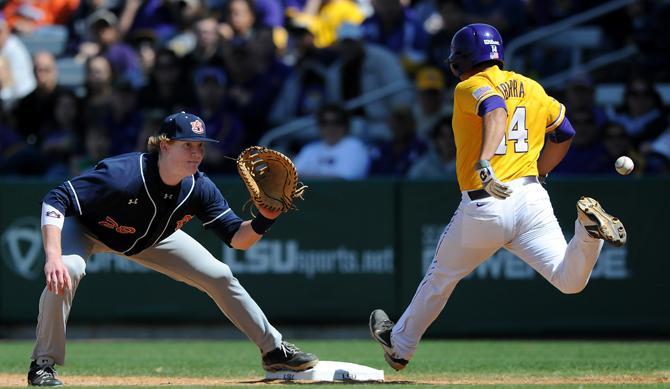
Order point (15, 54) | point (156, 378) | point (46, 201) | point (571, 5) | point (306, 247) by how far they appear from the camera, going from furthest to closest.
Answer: point (15, 54) → point (571, 5) → point (306, 247) → point (156, 378) → point (46, 201)

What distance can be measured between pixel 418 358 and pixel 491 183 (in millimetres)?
3267

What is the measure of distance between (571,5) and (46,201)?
9.08 meters

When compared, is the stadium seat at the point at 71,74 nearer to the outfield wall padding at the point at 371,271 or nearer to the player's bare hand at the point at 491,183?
the outfield wall padding at the point at 371,271

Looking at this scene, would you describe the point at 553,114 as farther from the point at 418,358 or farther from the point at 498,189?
the point at 418,358

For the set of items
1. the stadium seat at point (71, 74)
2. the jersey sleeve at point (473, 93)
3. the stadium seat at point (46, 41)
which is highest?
the stadium seat at point (46, 41)

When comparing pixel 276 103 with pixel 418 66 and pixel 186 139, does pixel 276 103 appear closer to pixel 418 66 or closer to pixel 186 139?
pixel 418 66

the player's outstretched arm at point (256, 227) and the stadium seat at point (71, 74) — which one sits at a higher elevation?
the stadium seat at point (71, 74)

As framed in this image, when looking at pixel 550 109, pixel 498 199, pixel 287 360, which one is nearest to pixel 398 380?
pixel 287 360

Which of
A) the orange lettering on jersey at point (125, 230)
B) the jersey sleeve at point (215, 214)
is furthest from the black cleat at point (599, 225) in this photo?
the orange lettering on jersey at point (125, 230)

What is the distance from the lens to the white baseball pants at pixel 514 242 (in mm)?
6871

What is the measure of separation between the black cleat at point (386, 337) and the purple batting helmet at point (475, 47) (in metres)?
1.69

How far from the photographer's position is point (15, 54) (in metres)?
16.1

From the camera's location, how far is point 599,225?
662 cm

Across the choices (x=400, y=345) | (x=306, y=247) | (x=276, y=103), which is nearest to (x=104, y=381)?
(x=400, y=345)
